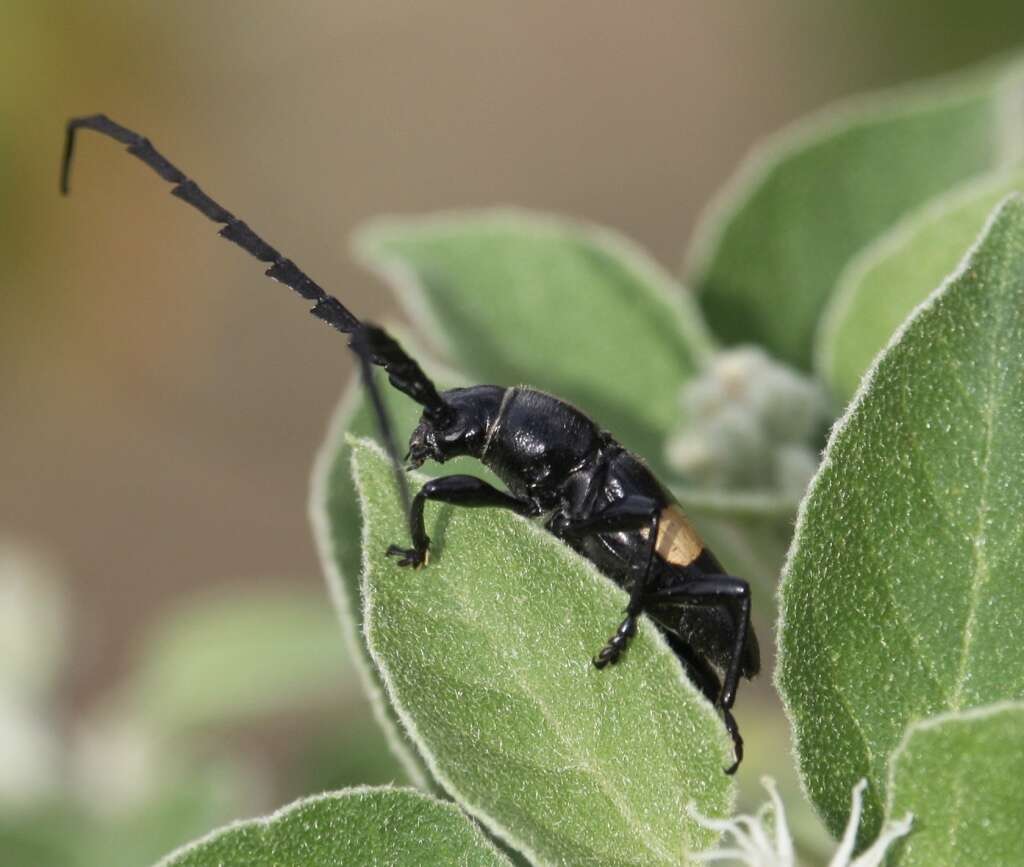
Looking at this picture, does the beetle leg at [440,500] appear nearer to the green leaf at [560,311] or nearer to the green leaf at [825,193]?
the green leaf at [560,311]

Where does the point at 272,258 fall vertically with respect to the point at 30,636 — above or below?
above

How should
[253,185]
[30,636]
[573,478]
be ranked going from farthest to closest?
1. [253,185]
2. [30,636]
3. [573,478]

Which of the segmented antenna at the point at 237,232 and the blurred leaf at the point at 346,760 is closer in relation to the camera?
the segmented antenna at the point at 237,232

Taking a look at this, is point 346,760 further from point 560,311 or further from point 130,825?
point 560,311

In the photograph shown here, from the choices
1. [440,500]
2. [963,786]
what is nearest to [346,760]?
[440,500]

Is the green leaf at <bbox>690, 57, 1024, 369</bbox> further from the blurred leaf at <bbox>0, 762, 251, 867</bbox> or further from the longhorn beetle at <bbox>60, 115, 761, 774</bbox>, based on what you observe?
the blurred leaf at <bbox>0, 762, 251, 867</bbox>

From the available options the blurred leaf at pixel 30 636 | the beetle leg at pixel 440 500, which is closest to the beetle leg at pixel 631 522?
the beetle leg at pixel 440 500
